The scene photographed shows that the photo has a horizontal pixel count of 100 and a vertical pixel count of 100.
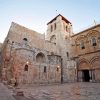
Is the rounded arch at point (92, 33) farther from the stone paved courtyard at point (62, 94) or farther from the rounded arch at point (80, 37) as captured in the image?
the stone paved courtyard at point (62, 94)

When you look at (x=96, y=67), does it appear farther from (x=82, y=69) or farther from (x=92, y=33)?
(x=92, y=33)

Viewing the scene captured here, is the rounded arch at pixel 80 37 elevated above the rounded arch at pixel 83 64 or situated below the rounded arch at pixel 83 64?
above

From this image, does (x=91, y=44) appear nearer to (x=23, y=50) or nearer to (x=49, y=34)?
(x=49, y=34)

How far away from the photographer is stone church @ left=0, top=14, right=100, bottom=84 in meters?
18.0

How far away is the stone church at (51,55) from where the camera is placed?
18.0 m

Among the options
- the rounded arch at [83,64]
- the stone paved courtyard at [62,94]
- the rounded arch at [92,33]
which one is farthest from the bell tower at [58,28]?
the stone paved courtyard at [62,94]

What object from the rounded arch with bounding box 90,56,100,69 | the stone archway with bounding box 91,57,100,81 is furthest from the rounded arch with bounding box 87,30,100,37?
the stone archway with bounding box 91,57,100,81

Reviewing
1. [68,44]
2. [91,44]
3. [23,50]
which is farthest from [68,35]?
[23,50]

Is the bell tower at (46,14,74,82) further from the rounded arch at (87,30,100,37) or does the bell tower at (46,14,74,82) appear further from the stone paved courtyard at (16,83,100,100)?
the stone paved courtyard at (16,83,100,100)

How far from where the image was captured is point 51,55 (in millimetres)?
23375

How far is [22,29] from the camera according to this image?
2328 cm

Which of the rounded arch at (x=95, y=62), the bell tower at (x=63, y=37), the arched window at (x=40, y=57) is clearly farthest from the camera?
the bell tower at (x=63, y=37)

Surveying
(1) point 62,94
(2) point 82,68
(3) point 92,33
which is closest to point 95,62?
(2) point 82,68

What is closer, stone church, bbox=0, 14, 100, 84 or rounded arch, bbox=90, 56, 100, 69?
stone church, bbox=0, 14, 100, 84
